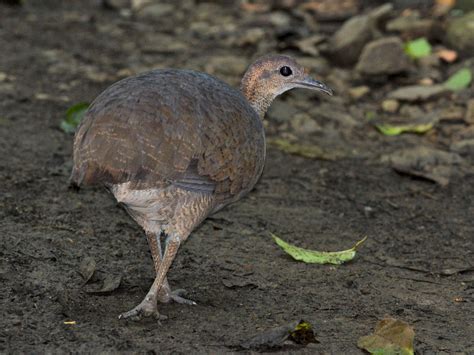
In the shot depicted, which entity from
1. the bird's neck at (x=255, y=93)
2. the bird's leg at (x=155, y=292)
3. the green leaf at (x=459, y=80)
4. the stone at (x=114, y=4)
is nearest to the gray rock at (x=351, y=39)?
the green leaf at (x=459, y=80)

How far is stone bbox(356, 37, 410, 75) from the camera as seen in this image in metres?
8.74

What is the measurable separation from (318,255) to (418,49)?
4.23 meters

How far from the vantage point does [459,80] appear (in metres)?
8.56

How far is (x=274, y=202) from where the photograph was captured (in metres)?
6.57

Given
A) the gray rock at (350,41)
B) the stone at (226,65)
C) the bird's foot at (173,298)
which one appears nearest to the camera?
the bird's foot at (173,298)

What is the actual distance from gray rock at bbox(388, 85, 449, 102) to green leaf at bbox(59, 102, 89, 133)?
3042mm

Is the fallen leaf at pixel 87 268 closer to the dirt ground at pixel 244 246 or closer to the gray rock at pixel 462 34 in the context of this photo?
the dirt ground at pixel 244 246

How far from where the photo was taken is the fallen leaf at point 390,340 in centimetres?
439

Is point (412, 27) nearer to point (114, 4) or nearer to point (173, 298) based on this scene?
point (114, 4)

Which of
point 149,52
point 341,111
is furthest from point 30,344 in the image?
point 149,52

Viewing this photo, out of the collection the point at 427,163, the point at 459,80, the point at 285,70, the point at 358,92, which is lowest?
the point at 427,163

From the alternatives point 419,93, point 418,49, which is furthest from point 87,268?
point 418,49

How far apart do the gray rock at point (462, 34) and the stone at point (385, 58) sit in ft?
2.33

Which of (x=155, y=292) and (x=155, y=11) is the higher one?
(x=155, y=11)
